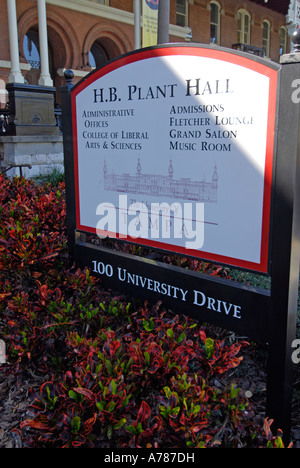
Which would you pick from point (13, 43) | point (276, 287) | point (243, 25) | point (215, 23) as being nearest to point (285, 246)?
point (276, 287)

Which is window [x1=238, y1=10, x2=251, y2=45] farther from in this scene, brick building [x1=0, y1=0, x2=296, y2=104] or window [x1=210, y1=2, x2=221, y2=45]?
window [x1=210, y1=2, x2=221, y2=45]

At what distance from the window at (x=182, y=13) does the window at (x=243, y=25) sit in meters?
5.60

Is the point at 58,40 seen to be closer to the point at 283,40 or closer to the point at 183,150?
the point at 183,150

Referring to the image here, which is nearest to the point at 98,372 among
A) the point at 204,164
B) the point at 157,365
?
the point at 157,365

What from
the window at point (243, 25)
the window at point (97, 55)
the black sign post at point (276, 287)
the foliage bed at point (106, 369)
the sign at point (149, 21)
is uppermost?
the window at point (243, 25)

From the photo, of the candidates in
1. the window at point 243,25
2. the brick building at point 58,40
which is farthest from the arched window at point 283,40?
the window at point 243,25

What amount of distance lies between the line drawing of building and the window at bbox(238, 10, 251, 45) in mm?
26369

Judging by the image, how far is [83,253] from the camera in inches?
114

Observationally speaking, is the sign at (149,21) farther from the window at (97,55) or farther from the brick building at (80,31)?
the window at (97,55)

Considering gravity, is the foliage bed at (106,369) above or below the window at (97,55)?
below

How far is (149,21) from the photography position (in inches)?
425

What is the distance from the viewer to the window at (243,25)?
2566 centimetres
